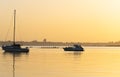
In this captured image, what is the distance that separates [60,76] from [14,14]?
2549 inches

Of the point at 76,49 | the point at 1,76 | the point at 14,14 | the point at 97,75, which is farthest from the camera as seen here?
the point at 76,49

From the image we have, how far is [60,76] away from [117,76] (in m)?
5.42

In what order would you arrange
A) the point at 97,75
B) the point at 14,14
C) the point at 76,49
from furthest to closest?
the point at 76,49, the point at 14,14, the point at 97,75

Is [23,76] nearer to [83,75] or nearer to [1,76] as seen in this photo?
[1,76]

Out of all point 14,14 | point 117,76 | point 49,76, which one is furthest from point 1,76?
point 14,14

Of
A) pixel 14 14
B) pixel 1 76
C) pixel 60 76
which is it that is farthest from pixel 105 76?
pixel 14 14

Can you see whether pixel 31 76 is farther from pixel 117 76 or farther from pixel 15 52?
pixel 15 52

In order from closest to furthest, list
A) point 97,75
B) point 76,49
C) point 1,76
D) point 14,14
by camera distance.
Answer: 1. point 1,76
2. point 97,75
3. point 14,14
4. point 76,49

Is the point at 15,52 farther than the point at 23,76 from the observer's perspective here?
Yes

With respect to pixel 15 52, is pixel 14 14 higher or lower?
higher

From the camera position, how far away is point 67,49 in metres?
146

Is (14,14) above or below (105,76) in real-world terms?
above

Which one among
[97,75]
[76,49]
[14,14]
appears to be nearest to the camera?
[97,75]

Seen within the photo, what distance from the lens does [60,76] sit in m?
37.2
